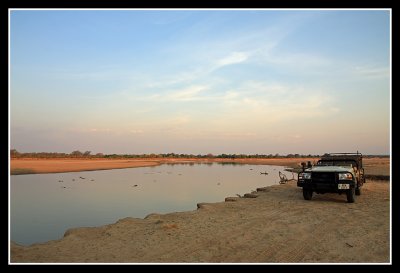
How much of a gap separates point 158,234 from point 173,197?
12890 millimetres

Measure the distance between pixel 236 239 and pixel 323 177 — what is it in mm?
6637

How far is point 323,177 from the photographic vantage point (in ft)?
42.5

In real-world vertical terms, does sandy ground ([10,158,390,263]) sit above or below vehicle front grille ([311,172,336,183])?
below

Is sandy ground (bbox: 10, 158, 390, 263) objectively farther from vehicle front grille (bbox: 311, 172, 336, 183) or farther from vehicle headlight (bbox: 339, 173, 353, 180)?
vehicle front grille (bbox: 311, 172, 336, 183)

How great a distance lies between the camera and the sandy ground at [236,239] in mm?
6676

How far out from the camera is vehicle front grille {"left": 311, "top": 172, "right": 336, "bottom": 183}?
1272 cm

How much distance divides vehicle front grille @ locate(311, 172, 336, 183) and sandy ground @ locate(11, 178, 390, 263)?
135 centimetres

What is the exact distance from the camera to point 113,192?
24.4 m

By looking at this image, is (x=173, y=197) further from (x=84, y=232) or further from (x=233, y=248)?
(x=233, y=248)

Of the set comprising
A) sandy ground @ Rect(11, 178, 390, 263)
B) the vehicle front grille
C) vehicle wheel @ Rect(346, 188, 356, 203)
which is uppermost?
the vehicle front grille

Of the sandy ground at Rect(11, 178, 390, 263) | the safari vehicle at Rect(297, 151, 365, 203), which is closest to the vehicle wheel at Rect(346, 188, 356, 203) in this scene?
the safari vehicle at Rect(297, 151, 365, 203)

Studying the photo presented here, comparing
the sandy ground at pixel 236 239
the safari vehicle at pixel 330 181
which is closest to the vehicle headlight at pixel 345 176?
the safari vehicle at pixel 330 181
